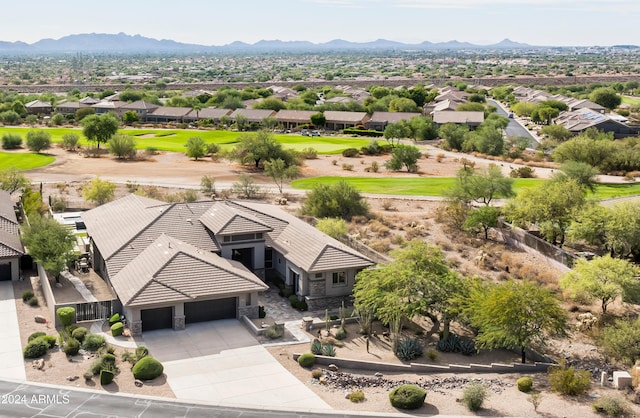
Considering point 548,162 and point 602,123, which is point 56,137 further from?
point 602,123

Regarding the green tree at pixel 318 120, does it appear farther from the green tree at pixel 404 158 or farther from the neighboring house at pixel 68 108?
the neighboring house at pixel 68 108

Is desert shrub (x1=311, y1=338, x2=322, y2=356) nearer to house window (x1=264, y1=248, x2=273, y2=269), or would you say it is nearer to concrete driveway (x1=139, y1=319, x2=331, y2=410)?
concrete driveway (x1=139, y1=319, x2=331, y2=410)

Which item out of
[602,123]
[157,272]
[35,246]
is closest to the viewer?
[157,272]

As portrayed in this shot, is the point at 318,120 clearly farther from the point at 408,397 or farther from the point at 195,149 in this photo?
the point at 408,397

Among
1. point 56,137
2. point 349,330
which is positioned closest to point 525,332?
point 349,330

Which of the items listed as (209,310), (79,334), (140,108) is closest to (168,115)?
(140,108)

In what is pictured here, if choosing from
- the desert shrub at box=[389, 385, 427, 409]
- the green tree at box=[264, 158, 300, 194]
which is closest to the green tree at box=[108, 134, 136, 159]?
the green tree at box=[264, 158, 300, 194]
